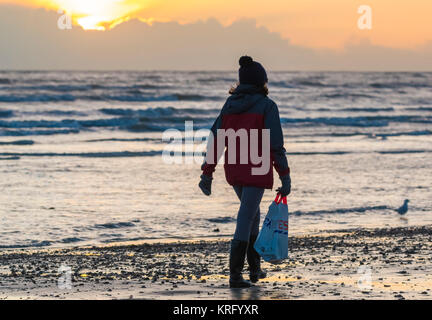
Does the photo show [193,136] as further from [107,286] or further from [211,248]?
[107,286]

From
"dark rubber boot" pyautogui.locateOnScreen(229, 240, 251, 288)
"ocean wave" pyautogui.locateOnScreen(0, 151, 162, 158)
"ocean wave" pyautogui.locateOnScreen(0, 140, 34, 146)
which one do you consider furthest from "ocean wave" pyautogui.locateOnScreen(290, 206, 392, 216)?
"ocean wave" pyautogui.locateOnScreen(0, 140, 34, 146)

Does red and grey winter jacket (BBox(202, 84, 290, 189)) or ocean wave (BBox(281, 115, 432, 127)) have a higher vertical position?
red and grey winter jacket (BBox(202, 84, 290, 189))

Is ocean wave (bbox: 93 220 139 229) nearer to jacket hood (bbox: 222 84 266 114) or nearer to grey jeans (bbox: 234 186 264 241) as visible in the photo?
grey jeans (bbox: 234 186 264 241)

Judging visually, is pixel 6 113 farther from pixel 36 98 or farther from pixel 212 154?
pixel 212 154

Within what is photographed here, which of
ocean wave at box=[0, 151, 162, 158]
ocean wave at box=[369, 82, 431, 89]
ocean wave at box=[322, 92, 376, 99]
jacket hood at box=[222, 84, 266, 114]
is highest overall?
jacket hood at box=[222, 84, 266, 114]

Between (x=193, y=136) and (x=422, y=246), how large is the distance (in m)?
22.8

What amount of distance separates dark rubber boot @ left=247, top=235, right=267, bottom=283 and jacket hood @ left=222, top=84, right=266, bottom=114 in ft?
3.75

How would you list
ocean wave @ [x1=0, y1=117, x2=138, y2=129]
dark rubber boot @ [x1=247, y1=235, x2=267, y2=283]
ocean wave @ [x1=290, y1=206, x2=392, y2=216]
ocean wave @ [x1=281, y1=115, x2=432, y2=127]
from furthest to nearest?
1. ocean wave @ [x1=281, y1=115, x2=432, y2=127]
2. ocean wave @ [x1=0, y1=117, x2=138, y2=129]
3. ocean wave @ [x1=290, y1=206, x2=392, y2=216]
4. dark rubber boot @ [x1=247, y1=235, x2=267, y2=283]

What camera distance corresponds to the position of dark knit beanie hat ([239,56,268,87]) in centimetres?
609

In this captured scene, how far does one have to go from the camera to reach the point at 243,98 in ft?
19.7

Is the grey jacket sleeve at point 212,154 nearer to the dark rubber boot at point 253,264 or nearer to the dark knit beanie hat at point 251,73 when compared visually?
the dark knit beanie hat at point 251,73

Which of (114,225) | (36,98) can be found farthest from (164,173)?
(36,98)

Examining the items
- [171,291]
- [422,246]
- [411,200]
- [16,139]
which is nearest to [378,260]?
[422,246]

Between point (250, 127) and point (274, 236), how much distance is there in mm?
964
